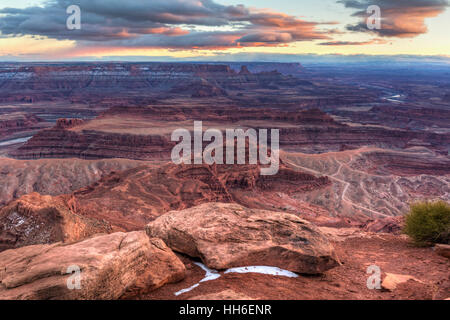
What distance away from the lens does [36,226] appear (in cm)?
1571

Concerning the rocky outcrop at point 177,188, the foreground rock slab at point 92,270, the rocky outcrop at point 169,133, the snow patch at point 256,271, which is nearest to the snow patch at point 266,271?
the snow patch at point 256,271

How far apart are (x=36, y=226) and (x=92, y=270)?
1101cm

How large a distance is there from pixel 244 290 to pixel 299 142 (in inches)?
3537

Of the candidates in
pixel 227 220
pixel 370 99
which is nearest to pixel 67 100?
pixel 370 99

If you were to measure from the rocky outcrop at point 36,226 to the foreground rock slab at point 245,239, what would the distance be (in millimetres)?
6406

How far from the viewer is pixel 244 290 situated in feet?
24.5

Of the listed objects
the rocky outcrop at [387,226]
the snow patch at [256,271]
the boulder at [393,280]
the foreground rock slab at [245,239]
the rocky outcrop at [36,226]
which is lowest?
the rocky outcrop at [387,226]

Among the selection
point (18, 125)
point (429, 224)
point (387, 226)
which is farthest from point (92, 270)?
point (18, 125)

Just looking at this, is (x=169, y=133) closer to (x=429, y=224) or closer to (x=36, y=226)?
(x=36, y=226)

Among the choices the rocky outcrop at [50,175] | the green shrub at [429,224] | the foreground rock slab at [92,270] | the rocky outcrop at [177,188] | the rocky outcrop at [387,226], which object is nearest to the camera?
the foreground rock slab at [92,270]

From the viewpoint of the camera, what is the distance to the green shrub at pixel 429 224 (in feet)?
37.3

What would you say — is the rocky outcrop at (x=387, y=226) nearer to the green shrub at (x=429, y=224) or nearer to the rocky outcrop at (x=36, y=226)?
the green shrub at (x=429, y=224)

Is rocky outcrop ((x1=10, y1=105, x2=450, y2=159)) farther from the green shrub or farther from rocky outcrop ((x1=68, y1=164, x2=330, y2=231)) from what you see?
the green shrub
